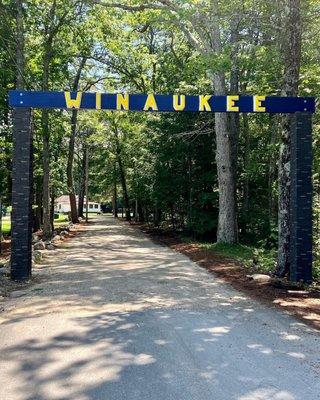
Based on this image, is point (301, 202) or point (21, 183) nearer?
point (301, 202)

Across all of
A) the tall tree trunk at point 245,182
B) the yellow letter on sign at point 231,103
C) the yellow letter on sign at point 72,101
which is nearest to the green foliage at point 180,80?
the tall tree trunk at point 245,182

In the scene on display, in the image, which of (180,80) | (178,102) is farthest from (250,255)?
(180,80)

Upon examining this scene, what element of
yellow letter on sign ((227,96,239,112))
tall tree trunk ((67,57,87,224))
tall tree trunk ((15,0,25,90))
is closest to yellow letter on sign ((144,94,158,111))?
yellow letter on sign ((227,96,239,112))

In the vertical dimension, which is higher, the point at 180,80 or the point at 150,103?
the point at 180,80

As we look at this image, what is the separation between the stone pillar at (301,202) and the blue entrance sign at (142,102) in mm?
330

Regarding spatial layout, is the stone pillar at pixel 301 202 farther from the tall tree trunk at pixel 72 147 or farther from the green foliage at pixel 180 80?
the tall tree trunk at pixel 72 147

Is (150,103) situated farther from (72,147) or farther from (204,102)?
(72,147)

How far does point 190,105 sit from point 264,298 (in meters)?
4.21

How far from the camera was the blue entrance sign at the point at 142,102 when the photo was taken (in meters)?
9.52

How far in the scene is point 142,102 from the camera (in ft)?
31.6

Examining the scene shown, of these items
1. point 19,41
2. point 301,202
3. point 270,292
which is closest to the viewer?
point 270,292

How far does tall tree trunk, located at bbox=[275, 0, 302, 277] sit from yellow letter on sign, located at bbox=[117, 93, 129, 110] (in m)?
3.53

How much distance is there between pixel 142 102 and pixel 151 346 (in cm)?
565

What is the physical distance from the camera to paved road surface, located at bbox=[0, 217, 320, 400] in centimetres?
420
